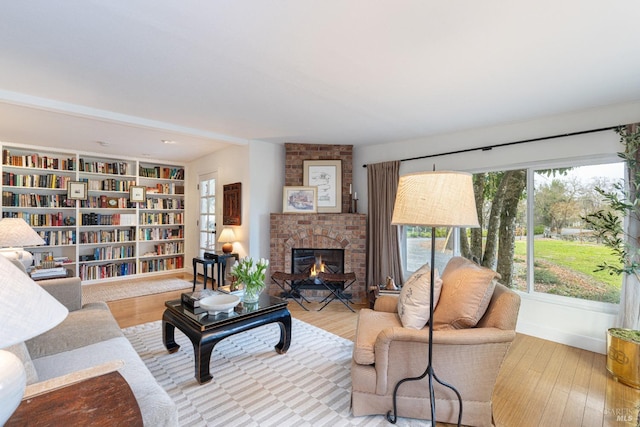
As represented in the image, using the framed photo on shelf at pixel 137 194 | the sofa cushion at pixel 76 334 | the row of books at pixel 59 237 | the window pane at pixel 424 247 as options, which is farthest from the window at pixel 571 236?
the row of books at pixel 59 237

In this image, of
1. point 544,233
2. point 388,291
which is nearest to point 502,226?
point 544,233

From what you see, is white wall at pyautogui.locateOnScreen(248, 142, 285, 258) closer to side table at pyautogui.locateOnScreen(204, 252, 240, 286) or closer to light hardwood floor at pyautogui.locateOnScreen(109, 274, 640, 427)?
side table at pyautogui.locateOnScreen(204, 252, 240, 286)

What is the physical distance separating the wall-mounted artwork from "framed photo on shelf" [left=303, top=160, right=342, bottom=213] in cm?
110

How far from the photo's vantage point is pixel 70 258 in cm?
493

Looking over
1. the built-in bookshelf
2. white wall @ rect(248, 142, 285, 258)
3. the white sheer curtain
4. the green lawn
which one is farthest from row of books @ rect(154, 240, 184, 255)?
the white sheer curtain

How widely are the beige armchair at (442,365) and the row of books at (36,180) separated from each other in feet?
18.5

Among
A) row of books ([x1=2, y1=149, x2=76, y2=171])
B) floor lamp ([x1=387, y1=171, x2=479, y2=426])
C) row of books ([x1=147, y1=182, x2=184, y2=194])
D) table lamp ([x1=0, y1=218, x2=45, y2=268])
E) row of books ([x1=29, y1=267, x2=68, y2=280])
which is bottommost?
row of books ([x1=29, y1=267, x2=68, y2=280])

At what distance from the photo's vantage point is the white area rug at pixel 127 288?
4.17 m

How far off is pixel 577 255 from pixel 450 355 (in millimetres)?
2371

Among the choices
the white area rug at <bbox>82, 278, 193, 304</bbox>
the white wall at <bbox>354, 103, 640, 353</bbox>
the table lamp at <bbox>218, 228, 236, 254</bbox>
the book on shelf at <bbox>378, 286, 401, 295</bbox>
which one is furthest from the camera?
the table lamp at <bbox>218, 228, 236, 254</bbox>

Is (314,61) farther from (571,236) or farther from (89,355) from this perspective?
(571,236)

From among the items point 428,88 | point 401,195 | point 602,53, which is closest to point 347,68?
point 428,88

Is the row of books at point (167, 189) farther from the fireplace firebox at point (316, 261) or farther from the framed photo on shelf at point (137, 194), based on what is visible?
the fireplace firebox at point (316, 261)

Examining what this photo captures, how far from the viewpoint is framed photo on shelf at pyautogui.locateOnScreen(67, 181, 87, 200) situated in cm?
474
